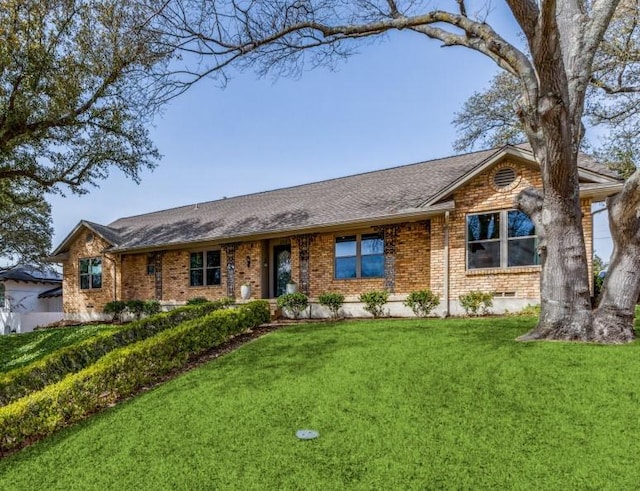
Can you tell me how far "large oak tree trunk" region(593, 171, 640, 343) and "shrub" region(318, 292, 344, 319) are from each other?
23.5 ft

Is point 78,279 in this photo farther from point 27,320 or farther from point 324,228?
point 324,228

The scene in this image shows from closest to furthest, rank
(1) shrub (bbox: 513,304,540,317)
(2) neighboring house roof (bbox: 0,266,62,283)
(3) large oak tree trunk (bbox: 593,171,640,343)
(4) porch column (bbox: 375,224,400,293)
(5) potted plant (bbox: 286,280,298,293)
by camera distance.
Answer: (3) large oak tree trunk (bbox: 593,171,640,343) < (1) shrub (bbox: 513,304,540,317) < (4) porch column (bbox: 375,224,400,293) < (5) potted plant (bbox: 286,280,298,293) < (2) neighboring house roof (bbox: 0,266,62,283)

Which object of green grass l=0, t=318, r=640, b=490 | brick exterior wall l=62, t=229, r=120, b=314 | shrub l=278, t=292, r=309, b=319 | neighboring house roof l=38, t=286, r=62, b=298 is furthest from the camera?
neighboring house roof l=38, t=286, r=62, b=298

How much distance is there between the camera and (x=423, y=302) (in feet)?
38.9

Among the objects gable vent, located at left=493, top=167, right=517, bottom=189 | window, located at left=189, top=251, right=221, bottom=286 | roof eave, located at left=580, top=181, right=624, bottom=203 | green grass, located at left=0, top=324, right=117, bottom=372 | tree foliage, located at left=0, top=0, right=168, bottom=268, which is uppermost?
tree foliage, located at left=0, top=0, right=168, bottom=268

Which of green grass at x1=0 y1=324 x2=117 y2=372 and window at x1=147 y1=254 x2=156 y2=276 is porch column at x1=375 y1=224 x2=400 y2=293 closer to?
green grass at x1=0 y1=324 x2=117 y2=372

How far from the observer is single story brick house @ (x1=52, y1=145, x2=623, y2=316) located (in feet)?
37.0

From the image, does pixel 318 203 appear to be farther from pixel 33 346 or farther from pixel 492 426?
pixel 492 426

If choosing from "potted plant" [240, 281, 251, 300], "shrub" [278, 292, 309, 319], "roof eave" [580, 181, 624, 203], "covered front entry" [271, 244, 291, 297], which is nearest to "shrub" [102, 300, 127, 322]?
"potted plant" [240, 281, 251, 300]

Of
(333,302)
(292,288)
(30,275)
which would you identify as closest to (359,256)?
(333,302)

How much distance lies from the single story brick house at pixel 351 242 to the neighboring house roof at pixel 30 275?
7.58 m

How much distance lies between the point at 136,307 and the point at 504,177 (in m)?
14.4

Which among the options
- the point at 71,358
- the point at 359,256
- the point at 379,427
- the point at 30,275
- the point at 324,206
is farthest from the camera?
the point at 30,275

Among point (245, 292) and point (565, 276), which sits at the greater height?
point (565, 276)
